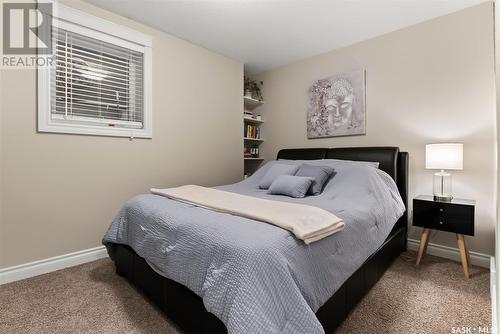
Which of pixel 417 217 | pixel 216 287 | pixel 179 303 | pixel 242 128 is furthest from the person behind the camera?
pixel 242 128

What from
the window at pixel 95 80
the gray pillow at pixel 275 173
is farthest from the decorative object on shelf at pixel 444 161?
the window at pixel 95 80

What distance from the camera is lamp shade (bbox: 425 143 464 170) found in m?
2.12

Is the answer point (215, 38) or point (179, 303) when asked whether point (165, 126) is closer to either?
point (215, 38)

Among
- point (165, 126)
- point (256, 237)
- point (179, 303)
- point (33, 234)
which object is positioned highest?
point (165, 126)

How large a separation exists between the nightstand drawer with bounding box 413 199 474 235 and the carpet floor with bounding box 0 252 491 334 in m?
0.39

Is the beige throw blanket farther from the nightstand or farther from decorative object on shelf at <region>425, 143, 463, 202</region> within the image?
decorative object on shelf at <region>425, 143, 463, 202</region>

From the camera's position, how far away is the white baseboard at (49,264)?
1.96 metres

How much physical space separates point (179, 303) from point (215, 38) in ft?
9.21

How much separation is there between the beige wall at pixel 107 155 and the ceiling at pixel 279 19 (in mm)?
260

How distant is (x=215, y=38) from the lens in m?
2.98

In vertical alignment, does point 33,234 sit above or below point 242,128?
below

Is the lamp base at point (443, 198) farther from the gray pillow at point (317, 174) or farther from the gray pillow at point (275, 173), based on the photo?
the gray pillow at point (275, 173)

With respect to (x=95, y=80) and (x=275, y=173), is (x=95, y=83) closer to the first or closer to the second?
(x=95, y=80)

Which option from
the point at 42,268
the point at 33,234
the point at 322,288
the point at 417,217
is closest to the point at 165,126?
the point at 33,234
